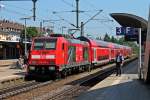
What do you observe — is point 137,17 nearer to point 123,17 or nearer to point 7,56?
point 123,17

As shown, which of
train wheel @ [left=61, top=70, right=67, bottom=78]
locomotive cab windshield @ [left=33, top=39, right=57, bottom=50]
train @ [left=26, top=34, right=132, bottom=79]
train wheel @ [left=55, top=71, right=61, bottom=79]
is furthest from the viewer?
train wheel @ [left=61, top=70, right=67, bottom=78]

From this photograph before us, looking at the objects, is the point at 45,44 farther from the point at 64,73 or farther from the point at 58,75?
the point at 64,73

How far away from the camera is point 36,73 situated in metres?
29.2

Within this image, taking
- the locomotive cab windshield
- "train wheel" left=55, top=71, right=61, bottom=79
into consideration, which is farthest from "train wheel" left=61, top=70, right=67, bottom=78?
the locomotive cab windshield

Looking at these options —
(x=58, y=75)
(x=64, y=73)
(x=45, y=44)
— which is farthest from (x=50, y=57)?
(x=64, y=73)

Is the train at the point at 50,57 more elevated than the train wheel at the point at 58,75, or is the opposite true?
the train at the point at 50,57

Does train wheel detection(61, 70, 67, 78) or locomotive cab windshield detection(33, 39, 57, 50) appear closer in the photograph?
locomotive cab windshield detection(33, 39, 57, 50)

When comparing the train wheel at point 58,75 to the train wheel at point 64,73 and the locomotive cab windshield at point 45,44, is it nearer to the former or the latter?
the train wheel at point 64,73

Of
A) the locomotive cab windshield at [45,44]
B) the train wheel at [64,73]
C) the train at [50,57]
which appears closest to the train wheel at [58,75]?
the train at [50,57]

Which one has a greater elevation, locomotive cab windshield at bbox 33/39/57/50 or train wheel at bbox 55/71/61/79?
locomotive cab windshield at bbox 33/39/57/50

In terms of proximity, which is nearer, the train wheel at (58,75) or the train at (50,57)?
the train at (50,57)

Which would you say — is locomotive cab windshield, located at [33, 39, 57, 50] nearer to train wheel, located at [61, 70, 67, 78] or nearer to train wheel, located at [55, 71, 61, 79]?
train wheel, located at [55, 71, 61, 79]

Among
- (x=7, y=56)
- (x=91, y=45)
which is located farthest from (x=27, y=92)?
(x=7, y=56)

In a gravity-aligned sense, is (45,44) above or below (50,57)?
above
